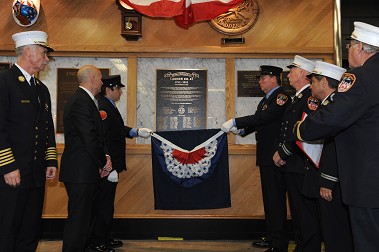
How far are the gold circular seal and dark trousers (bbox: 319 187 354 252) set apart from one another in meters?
2.77

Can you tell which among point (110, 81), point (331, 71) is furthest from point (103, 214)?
point (331, 71)

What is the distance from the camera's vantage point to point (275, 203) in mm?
4211

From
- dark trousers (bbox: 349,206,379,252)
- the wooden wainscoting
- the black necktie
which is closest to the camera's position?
dark trousers (bbox: 349,206,379,252)

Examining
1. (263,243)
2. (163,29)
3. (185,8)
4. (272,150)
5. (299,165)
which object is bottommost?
(263,243)

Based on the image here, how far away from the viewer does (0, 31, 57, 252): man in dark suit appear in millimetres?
2740

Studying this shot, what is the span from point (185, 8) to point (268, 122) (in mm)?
1645

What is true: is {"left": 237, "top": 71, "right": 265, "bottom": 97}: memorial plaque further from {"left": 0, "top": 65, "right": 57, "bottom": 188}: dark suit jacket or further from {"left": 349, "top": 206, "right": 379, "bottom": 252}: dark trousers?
{"left": 349, "top": 206, "right": 379, "bottom": 252}: dark trousers

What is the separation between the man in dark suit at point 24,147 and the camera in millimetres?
2740

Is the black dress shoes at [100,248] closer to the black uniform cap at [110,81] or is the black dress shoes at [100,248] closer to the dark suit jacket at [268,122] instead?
the black uniform cap at [110,81]

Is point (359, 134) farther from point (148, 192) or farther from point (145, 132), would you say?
point (148, 192)

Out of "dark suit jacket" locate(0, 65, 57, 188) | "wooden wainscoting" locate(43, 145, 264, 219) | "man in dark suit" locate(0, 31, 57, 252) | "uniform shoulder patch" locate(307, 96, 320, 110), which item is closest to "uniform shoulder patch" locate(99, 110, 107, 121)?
"wooden wainscoting" locate(43, 145, 264, 219)

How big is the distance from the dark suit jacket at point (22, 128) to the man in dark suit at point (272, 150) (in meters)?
2.11

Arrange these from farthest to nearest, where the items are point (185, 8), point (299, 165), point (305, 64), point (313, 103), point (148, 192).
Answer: point (148, 192), point (185, 8), point (305, 64), point (299, 165), point (313, 103)

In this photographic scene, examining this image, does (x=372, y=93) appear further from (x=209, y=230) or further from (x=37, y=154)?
(x=209, y=230)
